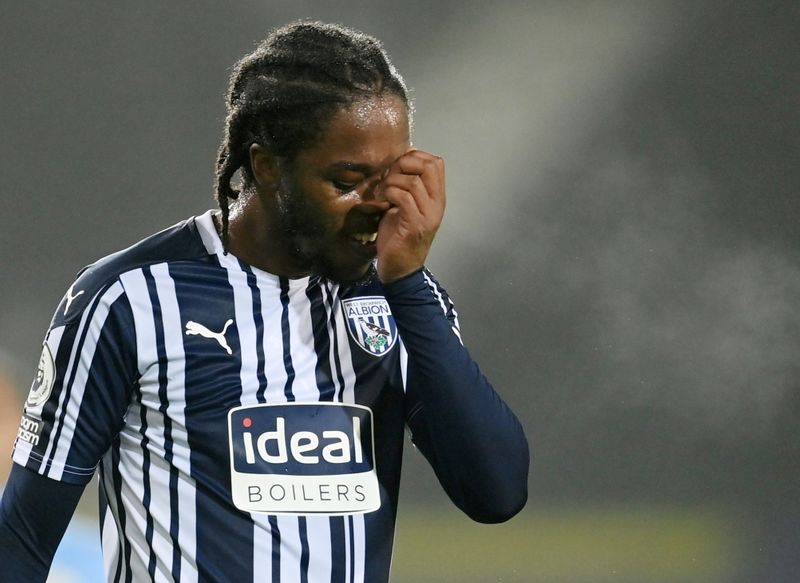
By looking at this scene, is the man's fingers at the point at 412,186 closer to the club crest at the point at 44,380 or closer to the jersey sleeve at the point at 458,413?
the jersey sleeve at the point at 458,413

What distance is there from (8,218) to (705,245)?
5.18 ft

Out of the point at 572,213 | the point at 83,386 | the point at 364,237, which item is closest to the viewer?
the point at 83,386

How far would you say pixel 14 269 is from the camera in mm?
2646

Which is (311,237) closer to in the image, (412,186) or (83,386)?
(412,186)

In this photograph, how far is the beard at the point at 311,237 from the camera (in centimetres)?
126

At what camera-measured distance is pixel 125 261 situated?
1257 mm

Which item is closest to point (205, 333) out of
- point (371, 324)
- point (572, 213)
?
point (371, 324)

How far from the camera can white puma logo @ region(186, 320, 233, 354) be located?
1250 mm

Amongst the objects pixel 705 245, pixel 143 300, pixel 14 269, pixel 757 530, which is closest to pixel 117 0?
pixel 14 269

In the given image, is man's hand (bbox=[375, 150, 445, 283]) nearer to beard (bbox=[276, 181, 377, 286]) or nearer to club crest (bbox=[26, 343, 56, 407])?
beard (bbox=[276, 181, 377, 286])

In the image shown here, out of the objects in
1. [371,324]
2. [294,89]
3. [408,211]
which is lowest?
[371,324]

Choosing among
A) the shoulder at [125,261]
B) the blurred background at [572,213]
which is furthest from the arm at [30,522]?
the blurred background at [572,213]

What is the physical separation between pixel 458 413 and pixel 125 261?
1.29ft

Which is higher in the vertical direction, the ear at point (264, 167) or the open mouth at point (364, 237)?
the ear at point (264, 167)
